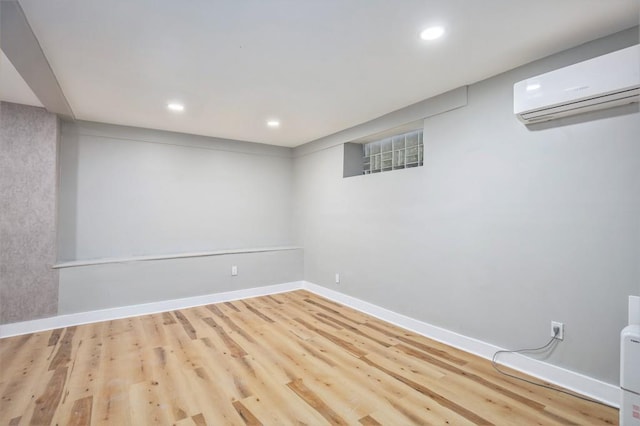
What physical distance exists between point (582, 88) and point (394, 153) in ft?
6.70

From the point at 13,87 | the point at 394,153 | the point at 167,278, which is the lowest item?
the point at 167,278

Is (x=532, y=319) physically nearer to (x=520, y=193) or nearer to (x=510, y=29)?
(x=520, y=193)

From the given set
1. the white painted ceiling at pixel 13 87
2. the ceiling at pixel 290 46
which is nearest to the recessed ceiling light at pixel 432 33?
the ceiling at pixel 290 46

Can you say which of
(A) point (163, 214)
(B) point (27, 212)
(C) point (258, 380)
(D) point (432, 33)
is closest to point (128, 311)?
(A) point (163, 214)

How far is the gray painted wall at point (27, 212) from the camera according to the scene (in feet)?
10.1

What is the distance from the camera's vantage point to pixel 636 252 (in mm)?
1896

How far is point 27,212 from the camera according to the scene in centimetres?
318

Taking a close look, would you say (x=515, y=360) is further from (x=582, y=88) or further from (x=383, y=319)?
(x=582, y=88)

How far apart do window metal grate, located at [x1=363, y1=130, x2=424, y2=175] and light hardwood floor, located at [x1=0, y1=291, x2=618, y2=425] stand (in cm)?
191

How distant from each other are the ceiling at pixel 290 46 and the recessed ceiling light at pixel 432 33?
0.04 meters

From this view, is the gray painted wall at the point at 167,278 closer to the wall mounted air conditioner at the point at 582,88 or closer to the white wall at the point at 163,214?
the white wall at the point at 163,214

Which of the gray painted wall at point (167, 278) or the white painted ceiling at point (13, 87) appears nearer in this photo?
the white painted ceiling at point (13, 87)

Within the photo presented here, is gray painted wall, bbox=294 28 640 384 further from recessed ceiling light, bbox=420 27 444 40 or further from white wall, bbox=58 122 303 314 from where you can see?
white wall, bbox=58 122 303 314

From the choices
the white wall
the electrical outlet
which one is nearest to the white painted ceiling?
the white wall
